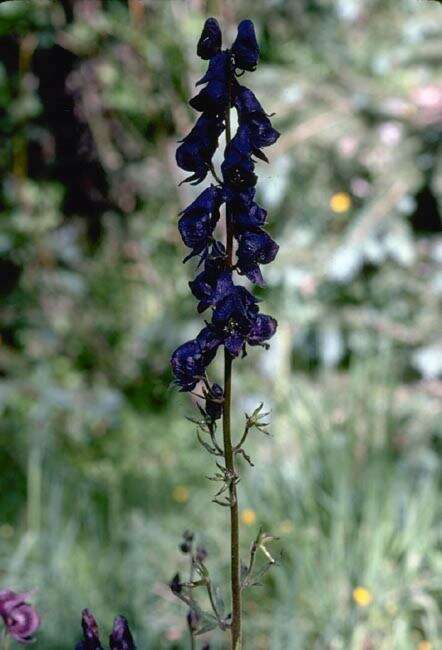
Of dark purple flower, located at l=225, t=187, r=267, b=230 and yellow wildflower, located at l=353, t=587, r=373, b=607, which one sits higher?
yellow wildflower, located at l=353, t=587, r=373, b=607

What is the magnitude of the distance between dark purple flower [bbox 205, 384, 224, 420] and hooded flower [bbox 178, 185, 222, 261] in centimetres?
A: 18

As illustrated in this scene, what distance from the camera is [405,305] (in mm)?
3754

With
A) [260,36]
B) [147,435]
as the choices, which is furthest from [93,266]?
[260,36]

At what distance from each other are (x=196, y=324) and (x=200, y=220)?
8.94 ft

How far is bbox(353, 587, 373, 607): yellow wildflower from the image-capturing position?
8.30 feet

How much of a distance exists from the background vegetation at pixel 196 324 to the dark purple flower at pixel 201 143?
2.06 feet

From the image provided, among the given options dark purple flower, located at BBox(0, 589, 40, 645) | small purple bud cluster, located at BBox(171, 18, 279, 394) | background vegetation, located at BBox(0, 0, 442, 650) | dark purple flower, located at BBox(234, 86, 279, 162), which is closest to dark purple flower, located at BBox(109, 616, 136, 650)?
dark purple flower, located at BBox(0, 589, 40, 645)

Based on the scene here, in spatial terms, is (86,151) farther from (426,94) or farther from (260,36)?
(426,94)

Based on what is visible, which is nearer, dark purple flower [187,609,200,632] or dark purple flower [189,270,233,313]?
dark purple flower [189,270,233,313]

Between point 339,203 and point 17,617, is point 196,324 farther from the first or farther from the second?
point 17,617

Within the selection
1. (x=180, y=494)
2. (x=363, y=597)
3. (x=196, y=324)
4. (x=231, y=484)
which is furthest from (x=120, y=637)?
(x=196, y=324)

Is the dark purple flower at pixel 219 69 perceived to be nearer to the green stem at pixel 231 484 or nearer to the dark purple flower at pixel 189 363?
the green stem at pixel 231 484

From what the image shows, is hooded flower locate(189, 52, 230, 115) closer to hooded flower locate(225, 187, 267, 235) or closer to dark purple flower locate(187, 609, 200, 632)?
hooded flower locate(225, 187, 267, 235)

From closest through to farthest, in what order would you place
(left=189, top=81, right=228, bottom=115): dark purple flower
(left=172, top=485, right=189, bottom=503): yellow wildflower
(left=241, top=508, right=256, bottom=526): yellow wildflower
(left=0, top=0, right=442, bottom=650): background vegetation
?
1. (left=189, top=81, right=228, bottom=115): dark purple flower
2. (left=0, top=0, right=442, bottom=650): background vegetation
3. (left=241, top=508, right=256, bottom=526): yellow wildflower
4. (left=172, top=485, right=189, bottom=503): yellow wildflower
